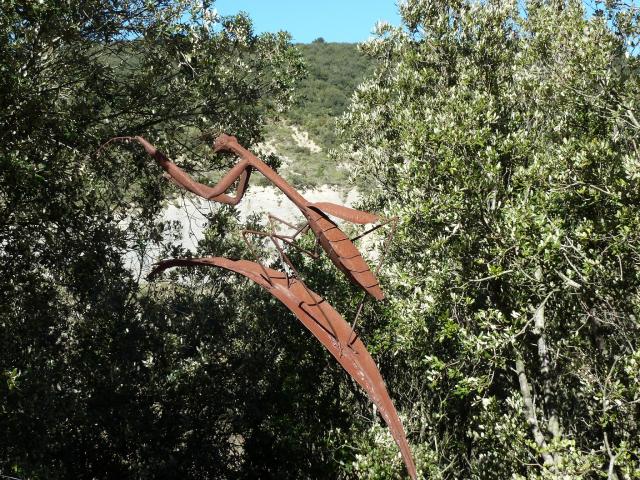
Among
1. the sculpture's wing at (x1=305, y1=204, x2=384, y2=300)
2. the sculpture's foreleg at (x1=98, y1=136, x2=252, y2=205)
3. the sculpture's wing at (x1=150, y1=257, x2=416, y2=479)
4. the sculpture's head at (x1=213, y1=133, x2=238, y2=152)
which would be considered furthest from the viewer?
the sculpture's head at (x1=213, y1=133, x2=238, y2=152)

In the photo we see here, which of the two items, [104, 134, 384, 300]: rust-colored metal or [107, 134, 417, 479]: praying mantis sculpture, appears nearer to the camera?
[107, 134, 417, 479]: praying mantis sculpture

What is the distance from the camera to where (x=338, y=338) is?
4.25 metres

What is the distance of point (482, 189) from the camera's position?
7766mm

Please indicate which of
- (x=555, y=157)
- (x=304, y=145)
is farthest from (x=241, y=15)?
(x=304, y=145)

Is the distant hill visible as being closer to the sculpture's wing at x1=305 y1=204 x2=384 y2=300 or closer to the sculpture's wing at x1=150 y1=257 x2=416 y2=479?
the sculpture's wing at x1=150 y1=257 x2=416 y2=479

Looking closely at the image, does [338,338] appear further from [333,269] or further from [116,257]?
[333,269]

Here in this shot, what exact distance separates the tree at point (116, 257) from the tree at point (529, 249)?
9.15ft

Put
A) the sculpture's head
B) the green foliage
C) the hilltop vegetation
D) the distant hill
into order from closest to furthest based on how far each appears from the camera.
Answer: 1. the sculpture's head
2. the hilltop vegetation
3. the green foliage
4. the distant hill

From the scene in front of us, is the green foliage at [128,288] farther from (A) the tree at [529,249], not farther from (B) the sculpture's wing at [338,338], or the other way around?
(B) the sculpture's wing at [338,338]

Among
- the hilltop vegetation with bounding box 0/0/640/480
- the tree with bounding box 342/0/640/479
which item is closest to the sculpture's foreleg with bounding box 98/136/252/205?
the hilltop vegetation with bounding box 0/0/640/480

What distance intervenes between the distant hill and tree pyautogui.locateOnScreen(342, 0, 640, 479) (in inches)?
506

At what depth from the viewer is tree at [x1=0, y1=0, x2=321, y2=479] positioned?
751cm

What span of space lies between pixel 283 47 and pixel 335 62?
65795 mm

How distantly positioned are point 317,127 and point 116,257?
124 feet
